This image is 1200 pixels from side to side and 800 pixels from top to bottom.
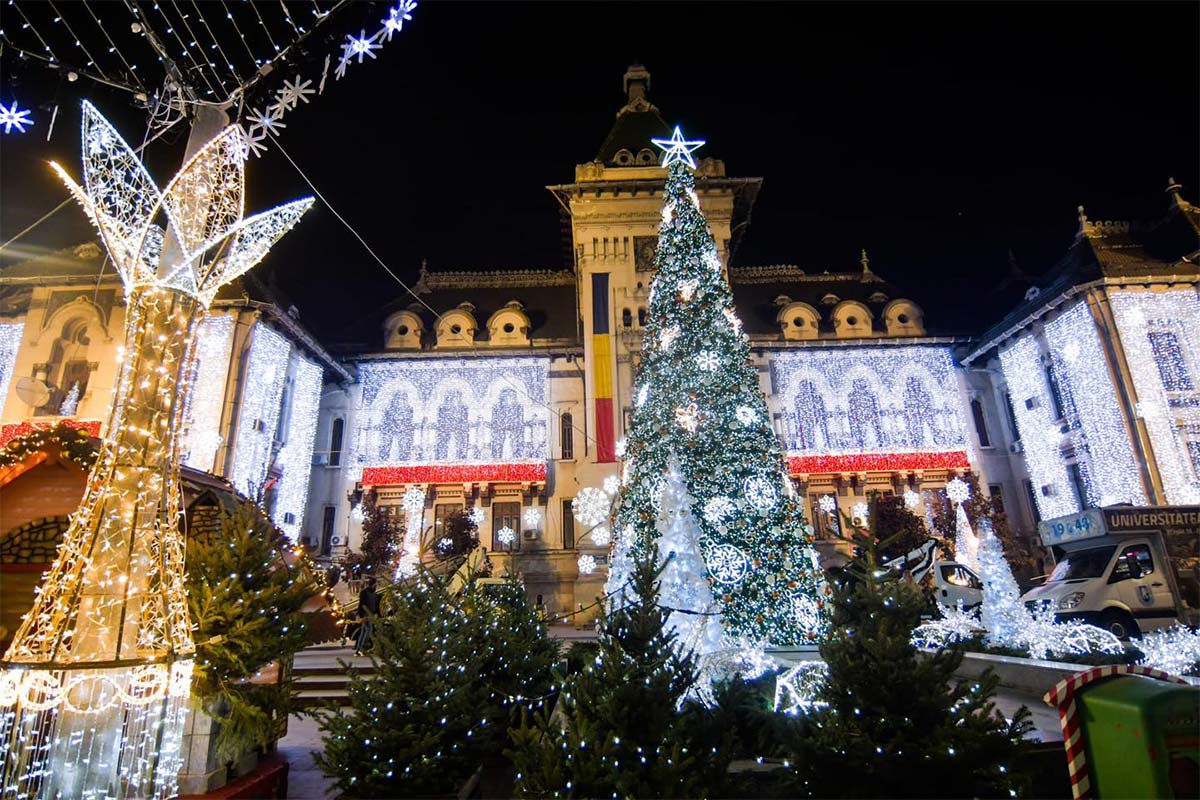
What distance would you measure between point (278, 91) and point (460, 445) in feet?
71.6

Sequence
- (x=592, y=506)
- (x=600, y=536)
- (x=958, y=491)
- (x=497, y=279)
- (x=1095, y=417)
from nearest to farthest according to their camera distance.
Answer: (x=1095, y=417) → (x=600, y=536) → (x=592, y=506) → (x=958, y=491) → (x=497, y=279)

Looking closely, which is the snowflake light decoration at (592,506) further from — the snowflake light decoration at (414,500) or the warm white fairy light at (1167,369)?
the warm white fairy light at (1167,369)

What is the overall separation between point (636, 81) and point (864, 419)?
23630 mm

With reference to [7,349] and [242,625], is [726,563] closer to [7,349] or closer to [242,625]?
[242,625]

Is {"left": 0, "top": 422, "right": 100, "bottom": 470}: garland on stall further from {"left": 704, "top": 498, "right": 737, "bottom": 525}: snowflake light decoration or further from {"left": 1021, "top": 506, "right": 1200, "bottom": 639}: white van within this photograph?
{"left": 1021, "top": 506, "right": 1200, "bottom": 639}: white van

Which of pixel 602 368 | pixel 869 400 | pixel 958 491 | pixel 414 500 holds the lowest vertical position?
pixel 958 491

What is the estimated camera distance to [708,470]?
10.9 meters

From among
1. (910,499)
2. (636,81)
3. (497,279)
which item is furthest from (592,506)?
(636,81)

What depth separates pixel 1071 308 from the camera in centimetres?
2442

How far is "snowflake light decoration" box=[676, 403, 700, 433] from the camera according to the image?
37.2ft

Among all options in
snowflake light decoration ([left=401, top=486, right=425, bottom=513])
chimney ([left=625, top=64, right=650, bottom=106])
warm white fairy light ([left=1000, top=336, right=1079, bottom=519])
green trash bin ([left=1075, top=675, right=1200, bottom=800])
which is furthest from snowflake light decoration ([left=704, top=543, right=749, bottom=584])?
chimney ([left=625, top=64, right=650, bottom=106])

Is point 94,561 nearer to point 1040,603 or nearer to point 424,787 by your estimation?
point 424,787

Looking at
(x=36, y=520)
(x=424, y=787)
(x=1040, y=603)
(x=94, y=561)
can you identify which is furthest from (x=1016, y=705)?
(x=36, y=520)

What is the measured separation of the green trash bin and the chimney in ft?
119
